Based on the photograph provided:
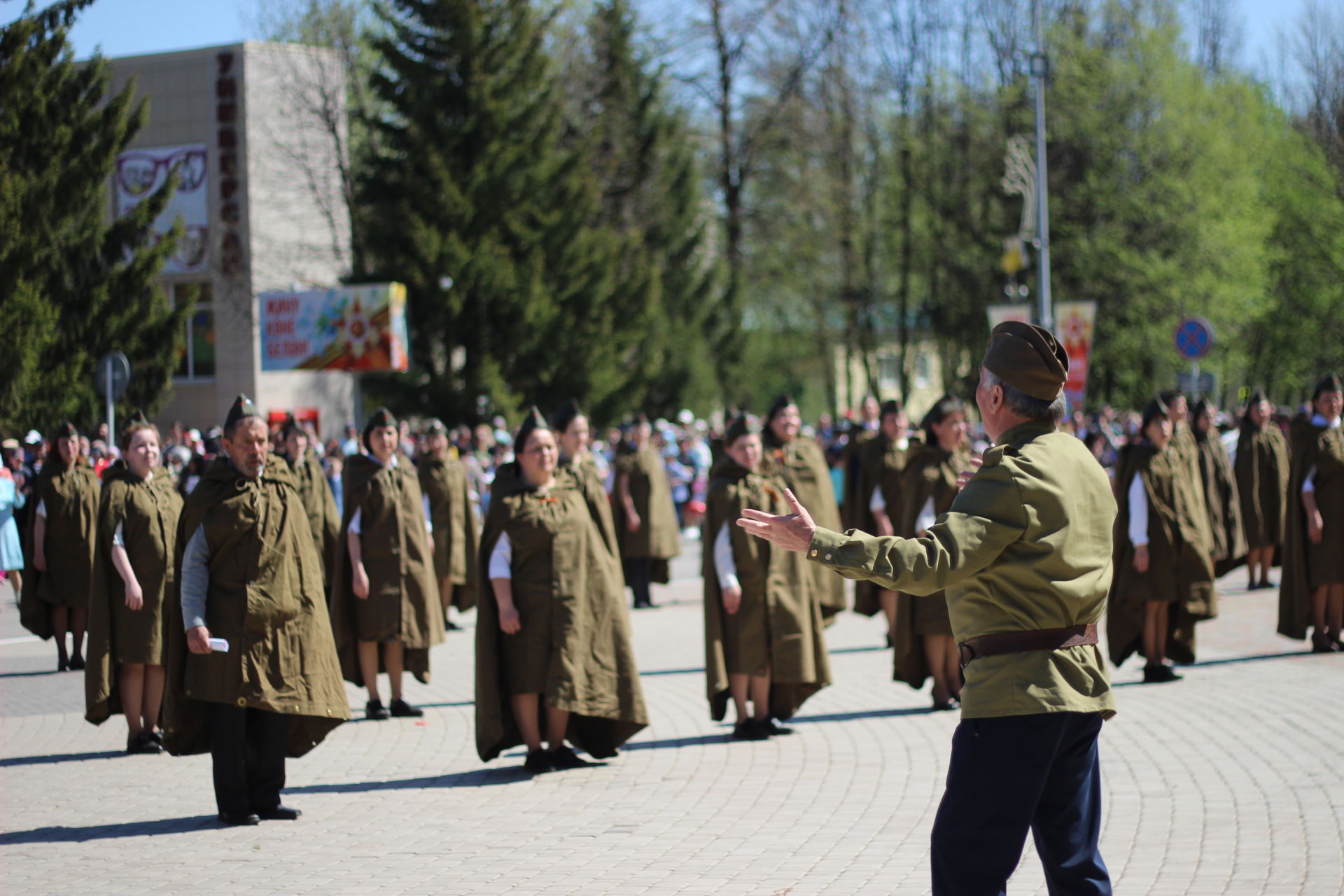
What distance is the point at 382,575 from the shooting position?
396 inches

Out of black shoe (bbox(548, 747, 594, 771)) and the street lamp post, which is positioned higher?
the street lamp post

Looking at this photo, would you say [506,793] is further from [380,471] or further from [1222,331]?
[1222,331]

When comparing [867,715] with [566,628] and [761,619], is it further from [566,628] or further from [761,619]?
[566,628]

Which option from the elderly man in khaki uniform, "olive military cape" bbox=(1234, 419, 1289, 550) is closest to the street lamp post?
"olive military cape" bbox=(1234, 419, 1289, 550)

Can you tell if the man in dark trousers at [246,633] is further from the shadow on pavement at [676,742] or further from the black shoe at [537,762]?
the shadow on pavement at [676,742]

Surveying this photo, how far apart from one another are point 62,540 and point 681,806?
286 inches

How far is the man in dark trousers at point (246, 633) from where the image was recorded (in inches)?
274

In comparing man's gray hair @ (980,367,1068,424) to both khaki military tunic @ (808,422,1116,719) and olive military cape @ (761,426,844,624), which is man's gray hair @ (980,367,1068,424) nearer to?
khaki military tunic @ (808,422,1116,719)

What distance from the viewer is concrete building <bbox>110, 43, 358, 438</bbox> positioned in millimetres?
35750

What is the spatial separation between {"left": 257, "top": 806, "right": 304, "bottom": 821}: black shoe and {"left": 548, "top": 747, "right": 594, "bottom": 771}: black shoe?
1.61m

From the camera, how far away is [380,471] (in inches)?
401

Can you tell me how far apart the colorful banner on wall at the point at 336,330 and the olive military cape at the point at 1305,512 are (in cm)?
2240

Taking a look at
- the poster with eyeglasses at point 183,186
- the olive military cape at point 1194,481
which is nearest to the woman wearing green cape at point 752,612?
the olive military cape at point 1194,481

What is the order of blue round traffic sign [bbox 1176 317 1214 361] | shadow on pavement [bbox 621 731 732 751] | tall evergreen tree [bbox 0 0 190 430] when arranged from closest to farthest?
shadow on pavement [bbox 621 731 732 751] → blue round traffic sign [bbox 1176 317 1214 361] → tall evergreen tree [bbox 0 0 190 430]
